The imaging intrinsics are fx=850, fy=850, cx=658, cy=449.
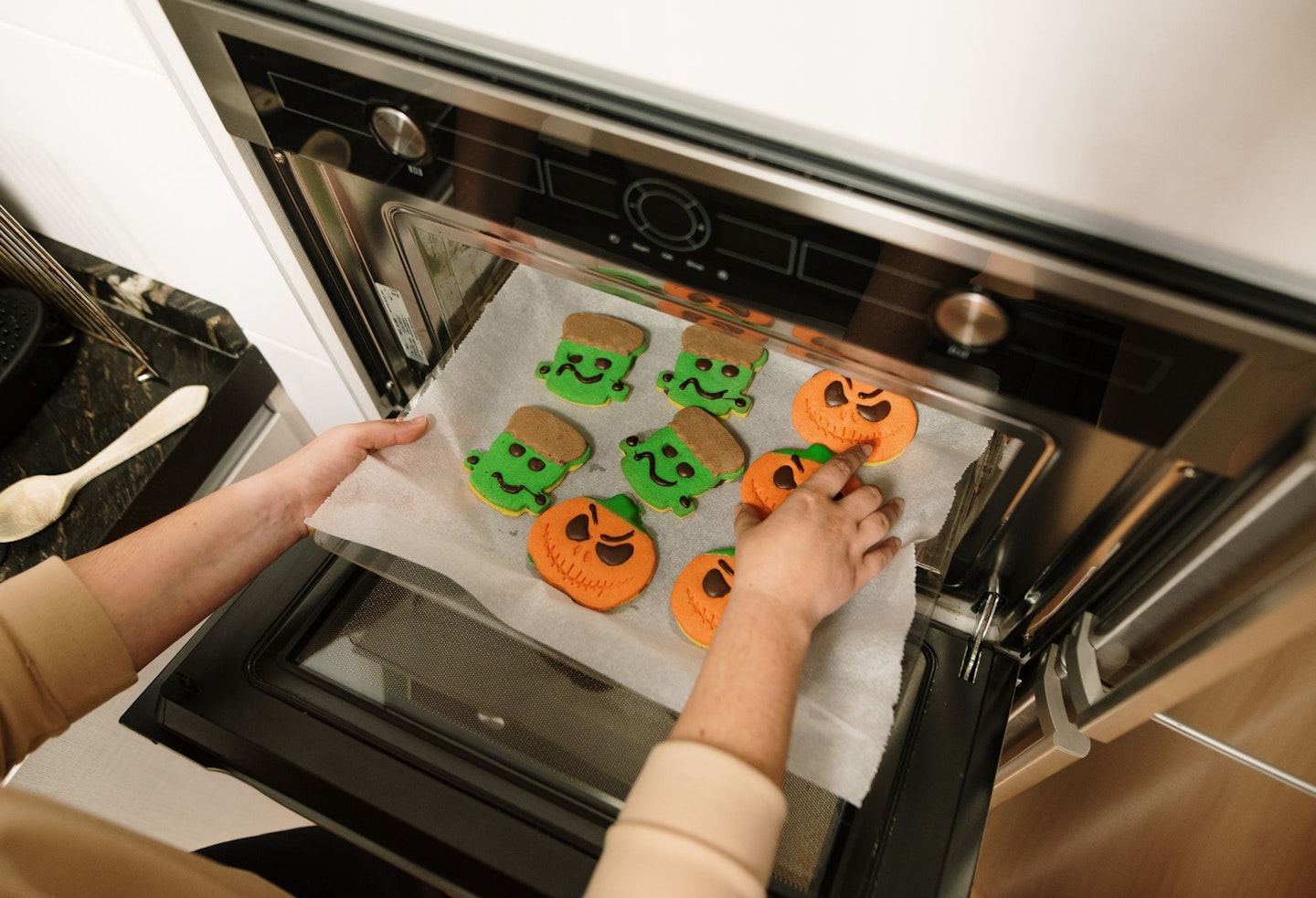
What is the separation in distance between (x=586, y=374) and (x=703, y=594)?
0.25m

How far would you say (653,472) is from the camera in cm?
77

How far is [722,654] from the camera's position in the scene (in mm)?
517

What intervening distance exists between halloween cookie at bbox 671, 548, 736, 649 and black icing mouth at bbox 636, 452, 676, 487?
0.08m

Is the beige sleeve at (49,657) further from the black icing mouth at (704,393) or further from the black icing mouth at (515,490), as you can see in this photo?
the black icing mouth at (704,393)

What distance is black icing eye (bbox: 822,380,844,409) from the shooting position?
2.47ft

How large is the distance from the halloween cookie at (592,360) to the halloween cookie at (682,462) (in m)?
0.06

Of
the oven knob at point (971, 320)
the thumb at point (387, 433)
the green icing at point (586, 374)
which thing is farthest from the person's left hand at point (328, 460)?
the oven knob at point (971, 320)

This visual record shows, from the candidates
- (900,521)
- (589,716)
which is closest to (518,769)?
(589,716)

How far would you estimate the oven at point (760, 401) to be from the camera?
1.34 feet

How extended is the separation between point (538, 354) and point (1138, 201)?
590 mm

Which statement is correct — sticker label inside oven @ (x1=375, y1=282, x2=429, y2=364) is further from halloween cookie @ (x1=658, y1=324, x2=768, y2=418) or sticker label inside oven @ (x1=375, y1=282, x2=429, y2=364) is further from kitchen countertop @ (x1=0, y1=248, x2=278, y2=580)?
kitchen countertop @ (x1=0, y1=248, x2=278, y2=580)

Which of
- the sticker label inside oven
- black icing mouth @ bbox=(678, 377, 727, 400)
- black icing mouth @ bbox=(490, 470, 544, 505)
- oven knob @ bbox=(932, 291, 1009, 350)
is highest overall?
black icing mouth @ bbox=(678, 377, 727, 400)

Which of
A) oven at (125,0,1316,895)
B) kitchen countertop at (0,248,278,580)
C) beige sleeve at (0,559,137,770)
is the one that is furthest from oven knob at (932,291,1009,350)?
kitchen countertop at (0,248,278,580)

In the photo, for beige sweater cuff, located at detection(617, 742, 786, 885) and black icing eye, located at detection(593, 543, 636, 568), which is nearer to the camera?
beige sweater cuff, located at detection(617, 742, 786, 885)
